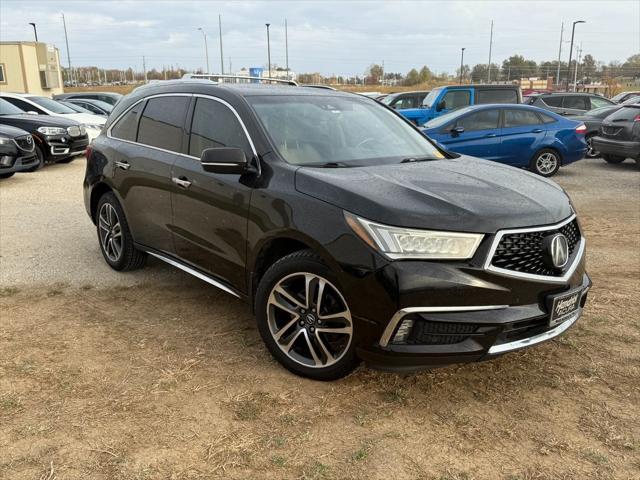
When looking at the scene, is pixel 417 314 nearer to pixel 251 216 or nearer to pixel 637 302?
pixel 251 216

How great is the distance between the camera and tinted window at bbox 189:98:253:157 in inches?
149

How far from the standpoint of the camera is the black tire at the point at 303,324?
3072 millimetres

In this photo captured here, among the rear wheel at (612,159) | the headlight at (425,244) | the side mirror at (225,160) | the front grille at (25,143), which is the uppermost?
the side mirror at (225,160)

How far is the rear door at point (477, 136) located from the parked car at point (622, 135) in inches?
125

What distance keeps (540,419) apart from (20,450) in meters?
2.61

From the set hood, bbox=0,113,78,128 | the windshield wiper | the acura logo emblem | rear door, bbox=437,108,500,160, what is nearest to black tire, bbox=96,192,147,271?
the windshield wiper

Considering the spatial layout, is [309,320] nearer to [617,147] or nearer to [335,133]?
[335,133]

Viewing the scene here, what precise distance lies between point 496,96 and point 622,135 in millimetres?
3405

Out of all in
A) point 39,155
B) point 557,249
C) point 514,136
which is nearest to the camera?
point 557,249

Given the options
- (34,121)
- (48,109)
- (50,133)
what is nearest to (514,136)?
(50,133)

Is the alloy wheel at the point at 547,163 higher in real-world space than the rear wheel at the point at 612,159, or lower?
higher

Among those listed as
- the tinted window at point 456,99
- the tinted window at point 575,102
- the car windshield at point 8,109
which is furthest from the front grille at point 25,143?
the tinted window at point 575,102

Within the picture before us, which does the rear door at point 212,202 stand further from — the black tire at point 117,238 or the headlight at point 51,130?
the headlight at point 51,130

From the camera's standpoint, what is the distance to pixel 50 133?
41.2 ft
